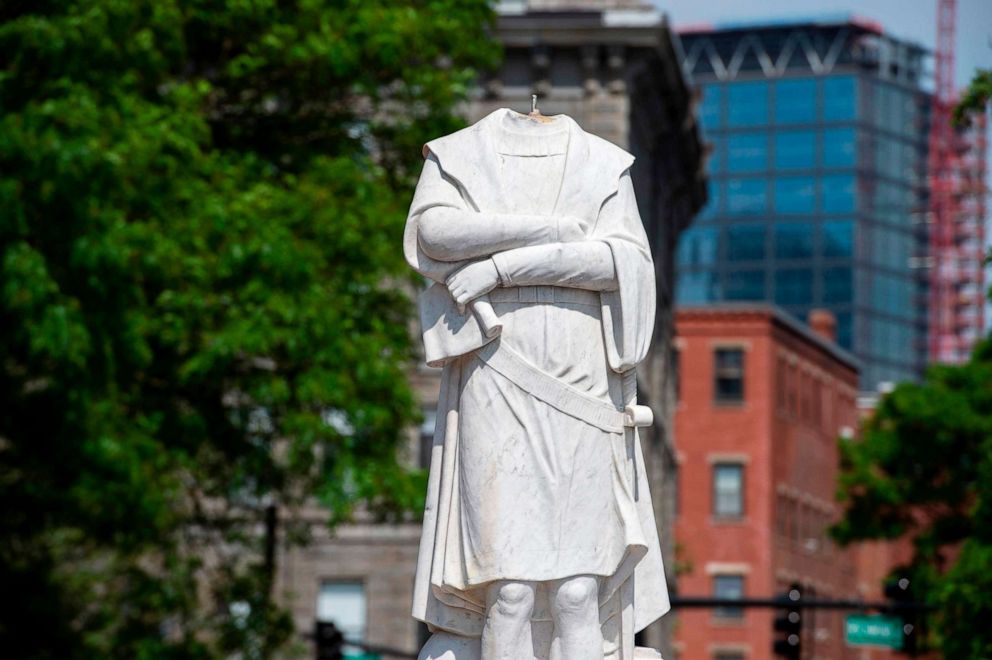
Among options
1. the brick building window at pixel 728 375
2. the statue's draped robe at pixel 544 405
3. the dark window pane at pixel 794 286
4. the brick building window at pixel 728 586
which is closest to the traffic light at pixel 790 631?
the statue's draped robe at pixel 544 405

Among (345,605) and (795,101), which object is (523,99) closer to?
(345,605)

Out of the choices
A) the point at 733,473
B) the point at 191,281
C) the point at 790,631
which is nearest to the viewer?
the point at 191,281

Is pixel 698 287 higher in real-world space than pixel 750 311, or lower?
higher

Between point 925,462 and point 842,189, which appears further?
point 842,189

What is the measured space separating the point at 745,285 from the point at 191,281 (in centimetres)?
15429

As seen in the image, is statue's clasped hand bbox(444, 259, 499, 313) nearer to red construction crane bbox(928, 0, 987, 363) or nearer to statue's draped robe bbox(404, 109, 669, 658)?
statue's draped robe bbox(404, 109, 669, 658)

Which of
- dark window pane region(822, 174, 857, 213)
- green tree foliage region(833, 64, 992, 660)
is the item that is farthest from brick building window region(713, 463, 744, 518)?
dark window pane region(822, 174, 857, 213)

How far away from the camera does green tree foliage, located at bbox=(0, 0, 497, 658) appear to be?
2528 centimetres

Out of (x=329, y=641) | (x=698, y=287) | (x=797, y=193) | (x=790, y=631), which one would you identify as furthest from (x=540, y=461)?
(x=698, y=287)

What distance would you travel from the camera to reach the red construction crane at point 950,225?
181500 millimetres

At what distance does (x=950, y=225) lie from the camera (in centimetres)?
18475

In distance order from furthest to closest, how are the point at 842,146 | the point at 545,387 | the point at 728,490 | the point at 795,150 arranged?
the point at 795,150 < the point at 842,146 < the point at 728,490 < the point at 545,387

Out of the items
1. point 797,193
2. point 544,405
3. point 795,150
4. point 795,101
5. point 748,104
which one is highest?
point 795,101

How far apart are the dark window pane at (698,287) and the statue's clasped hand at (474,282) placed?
169390mm
